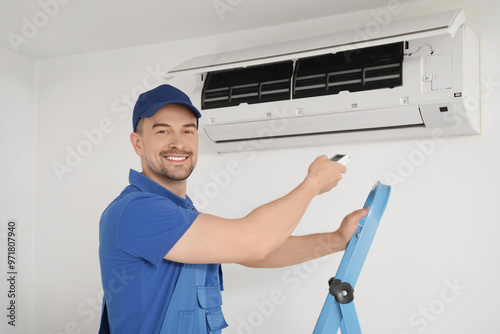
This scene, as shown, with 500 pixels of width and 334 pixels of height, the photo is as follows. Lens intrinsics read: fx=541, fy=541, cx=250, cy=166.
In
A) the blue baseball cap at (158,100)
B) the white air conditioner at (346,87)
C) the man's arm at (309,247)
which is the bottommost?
the man's arm at (309,247)

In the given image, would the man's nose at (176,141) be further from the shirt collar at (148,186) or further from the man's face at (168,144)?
the shirt collar at (148,186)

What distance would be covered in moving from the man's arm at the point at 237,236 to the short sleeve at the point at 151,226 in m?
0.02

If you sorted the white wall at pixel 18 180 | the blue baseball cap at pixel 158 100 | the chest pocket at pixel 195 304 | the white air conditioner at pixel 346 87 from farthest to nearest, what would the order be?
the white wall at pixel 18 180 → the white air conditioner at pixel 346 87 → the blue baseball cap at pixel 158 100 → the chest pocket at pixel 195 304

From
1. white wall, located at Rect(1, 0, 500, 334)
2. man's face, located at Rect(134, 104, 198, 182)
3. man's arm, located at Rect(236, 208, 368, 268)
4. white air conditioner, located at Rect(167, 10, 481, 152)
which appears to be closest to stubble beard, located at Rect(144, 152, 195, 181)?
man's face, located at Rect(134, 104, 198, 182)

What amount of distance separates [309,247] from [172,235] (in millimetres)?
657

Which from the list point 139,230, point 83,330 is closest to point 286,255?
point 139,230

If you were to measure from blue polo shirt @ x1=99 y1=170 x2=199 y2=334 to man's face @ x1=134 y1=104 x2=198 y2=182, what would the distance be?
0.56 feet

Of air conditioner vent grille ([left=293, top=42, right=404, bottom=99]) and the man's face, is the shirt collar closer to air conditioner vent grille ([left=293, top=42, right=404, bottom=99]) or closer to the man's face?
the man's face

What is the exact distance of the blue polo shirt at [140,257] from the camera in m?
1.44

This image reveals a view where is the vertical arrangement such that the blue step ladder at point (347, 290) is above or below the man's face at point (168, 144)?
below

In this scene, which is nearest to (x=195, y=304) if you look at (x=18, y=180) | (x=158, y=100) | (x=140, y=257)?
(x=140, y=257)

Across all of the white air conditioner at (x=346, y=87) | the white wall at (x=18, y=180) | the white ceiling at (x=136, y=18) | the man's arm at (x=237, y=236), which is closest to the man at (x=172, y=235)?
the man's arm at (x=237, y=236)

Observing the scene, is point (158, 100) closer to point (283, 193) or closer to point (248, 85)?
point (248, 85)

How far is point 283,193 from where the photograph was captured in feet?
8.64
